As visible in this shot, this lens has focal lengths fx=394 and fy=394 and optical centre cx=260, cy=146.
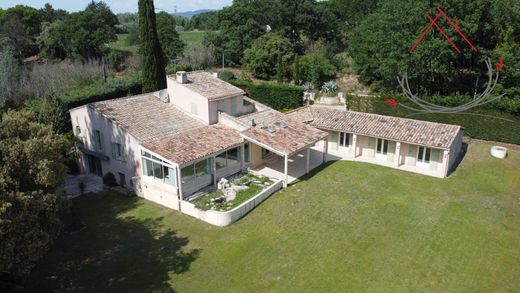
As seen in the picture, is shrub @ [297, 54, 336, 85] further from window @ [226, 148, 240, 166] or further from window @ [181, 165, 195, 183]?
window @ [181, 165, 195, 183]

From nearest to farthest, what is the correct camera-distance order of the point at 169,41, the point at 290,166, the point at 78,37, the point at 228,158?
the point at 228,158 → the point at 290,166 → the point at 78,37 → the point at 169,41

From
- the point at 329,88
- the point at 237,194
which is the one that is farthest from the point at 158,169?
the point at 329,88

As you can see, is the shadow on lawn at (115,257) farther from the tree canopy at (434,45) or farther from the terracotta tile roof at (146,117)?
the tree canopy at (434,45)

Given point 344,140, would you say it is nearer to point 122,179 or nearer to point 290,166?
point 290,166

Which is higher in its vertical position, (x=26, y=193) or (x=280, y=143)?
(x=26, y=193)

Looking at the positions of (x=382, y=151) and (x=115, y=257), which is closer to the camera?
(x=115, y=257)

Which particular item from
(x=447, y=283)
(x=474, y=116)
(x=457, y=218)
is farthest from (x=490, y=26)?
(x=447, y=283)

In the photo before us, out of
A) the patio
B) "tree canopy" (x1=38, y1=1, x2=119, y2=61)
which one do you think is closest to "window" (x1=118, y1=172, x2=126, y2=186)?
the patio
